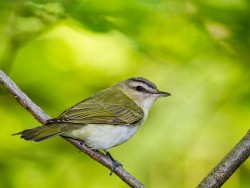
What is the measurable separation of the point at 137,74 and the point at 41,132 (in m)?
1.76

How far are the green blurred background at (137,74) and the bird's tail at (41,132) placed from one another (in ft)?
1.95

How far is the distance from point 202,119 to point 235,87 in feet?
1.80

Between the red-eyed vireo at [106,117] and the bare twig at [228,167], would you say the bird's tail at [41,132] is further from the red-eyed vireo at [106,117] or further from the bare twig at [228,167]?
the bare twig at [228,167]

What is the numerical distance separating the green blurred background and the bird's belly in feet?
1.65

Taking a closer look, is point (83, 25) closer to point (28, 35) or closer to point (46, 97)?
point (28, 35)

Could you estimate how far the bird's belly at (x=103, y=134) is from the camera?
10.9ft

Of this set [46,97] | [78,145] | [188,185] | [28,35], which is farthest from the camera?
[188,185]

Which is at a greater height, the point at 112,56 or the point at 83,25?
the point at 83,25

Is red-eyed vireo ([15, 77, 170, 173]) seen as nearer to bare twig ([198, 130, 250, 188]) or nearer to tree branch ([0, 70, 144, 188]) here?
tree branch ([0, 70, 144, 188])

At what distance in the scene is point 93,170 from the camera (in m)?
4.53

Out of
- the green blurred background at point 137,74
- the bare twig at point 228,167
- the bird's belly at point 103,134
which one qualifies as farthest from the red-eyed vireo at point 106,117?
the bare twig at point 228,167

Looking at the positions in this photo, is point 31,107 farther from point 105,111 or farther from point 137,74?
point 137,74

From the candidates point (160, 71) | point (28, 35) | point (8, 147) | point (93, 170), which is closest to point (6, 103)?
point (8, 147)

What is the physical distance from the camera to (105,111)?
144 inches
